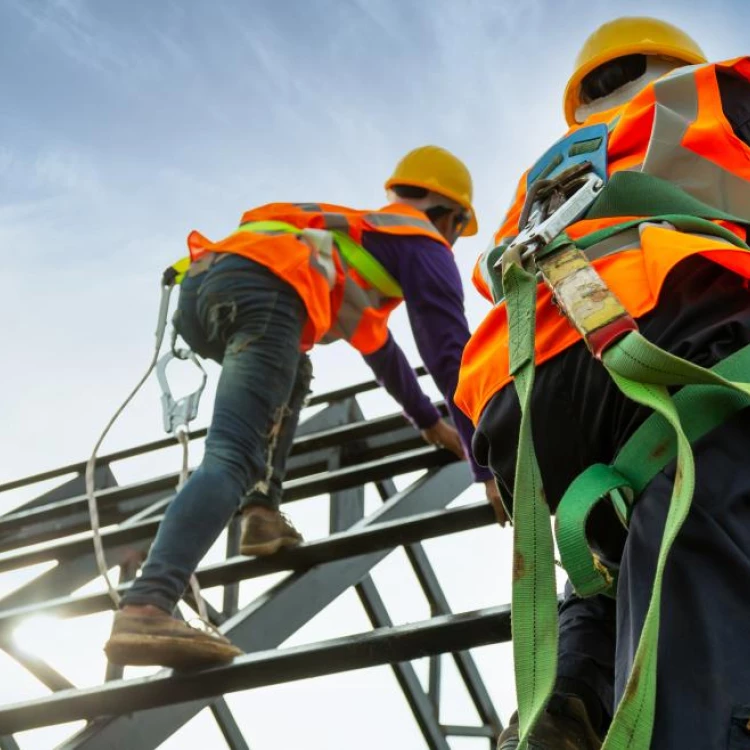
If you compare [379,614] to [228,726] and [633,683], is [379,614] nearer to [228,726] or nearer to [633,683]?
[228,726]

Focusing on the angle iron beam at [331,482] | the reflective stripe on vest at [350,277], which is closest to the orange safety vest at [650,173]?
the reflective stripe on vest at [350,277]

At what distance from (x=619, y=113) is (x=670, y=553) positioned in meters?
0.77

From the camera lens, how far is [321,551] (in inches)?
120

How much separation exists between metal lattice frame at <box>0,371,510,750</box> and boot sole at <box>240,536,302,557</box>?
2 centimetres

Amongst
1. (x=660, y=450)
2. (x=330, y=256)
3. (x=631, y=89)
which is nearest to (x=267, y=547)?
(x=330, y=256)

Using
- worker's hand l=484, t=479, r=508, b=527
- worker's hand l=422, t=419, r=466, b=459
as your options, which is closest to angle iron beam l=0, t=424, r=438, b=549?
worker's hand l=422, t=419, r=466, b=459

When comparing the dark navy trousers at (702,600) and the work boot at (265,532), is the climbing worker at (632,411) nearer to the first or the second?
the dark navy trousers at (702,600)

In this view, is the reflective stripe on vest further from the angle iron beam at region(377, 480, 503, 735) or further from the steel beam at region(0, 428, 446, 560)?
the angle iron beam at region(377, 480, 503, 735)

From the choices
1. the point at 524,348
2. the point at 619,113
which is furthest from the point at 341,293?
the point at 524,348

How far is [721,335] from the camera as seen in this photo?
4.39 feet

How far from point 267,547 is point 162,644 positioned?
0.73 m

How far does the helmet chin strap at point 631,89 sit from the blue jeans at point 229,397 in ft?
3.97

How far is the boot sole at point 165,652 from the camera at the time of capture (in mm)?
2449

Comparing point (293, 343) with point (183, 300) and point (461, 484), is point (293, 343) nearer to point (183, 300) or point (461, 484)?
point (183, 300)
